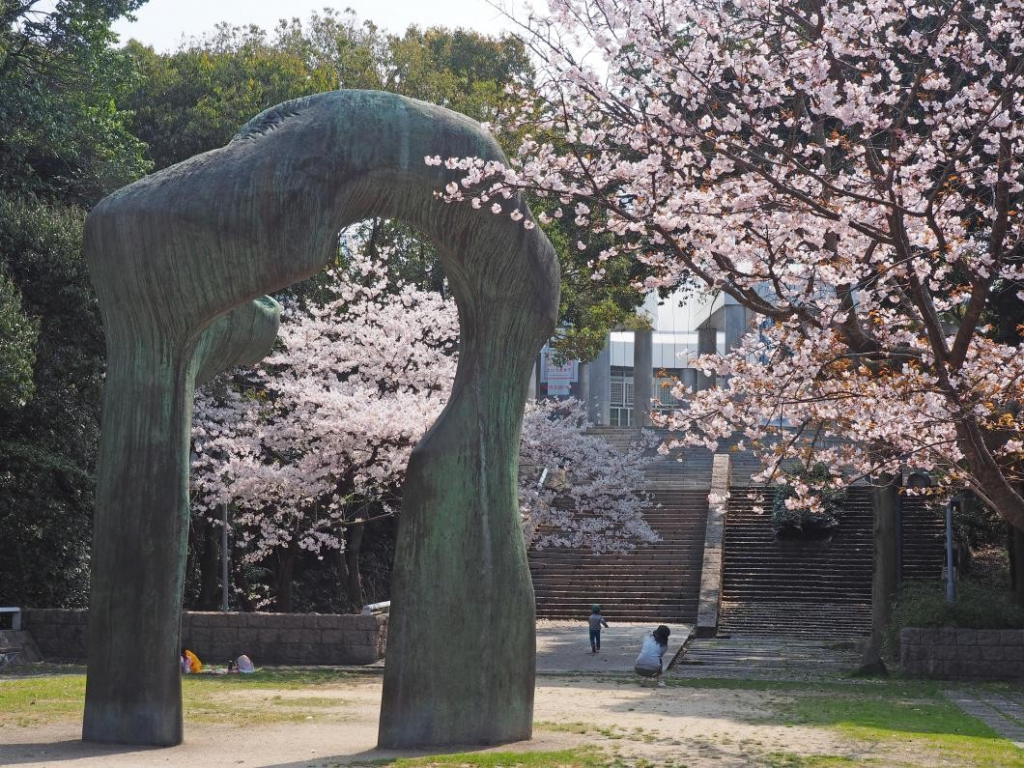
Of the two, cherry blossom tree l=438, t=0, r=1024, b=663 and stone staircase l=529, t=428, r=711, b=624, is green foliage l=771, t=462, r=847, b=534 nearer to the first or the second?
stone staircase l=529, t=428, r=711, b=624

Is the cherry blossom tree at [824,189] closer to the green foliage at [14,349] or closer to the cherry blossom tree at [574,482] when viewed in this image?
the green foliage at [14,349]

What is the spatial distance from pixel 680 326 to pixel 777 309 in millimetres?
50778

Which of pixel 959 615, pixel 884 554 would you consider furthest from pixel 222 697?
pixel 959 615

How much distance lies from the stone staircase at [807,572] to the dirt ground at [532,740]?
35.4ft

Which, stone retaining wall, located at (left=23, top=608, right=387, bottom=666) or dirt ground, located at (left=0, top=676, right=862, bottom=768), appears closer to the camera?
dirt ground, located at (left=0, top=676, right=862, bottom=768)

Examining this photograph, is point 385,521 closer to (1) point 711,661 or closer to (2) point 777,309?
(1) point 711,661

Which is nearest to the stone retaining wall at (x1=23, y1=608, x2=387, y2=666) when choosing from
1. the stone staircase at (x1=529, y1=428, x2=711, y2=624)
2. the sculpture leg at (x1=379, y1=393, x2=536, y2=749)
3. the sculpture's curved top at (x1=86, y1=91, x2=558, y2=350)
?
the stone staircase at (x1=529, y1=428, x2=711, y2=624)

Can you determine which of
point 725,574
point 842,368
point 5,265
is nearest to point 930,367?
point 842,368

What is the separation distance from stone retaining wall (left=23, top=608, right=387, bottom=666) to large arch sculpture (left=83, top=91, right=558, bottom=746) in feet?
29.7

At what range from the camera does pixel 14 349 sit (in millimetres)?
16312

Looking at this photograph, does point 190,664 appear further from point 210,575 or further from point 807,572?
point 807,572

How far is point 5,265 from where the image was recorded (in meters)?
18.1

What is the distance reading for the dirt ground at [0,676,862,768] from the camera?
9.01m

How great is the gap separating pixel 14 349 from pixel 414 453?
8737mm
